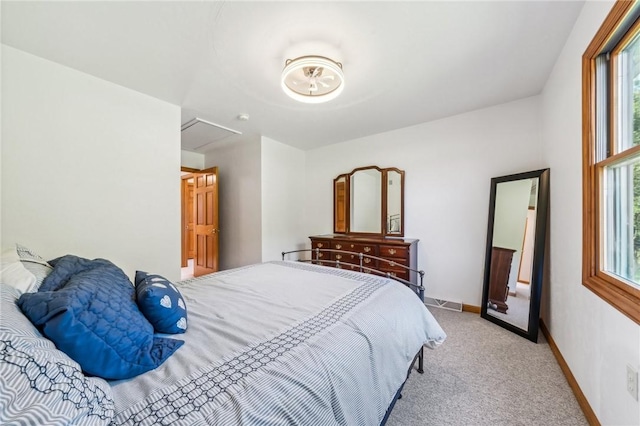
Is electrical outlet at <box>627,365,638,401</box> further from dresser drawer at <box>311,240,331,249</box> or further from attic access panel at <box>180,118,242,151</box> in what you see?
attic access panel at <box>180,118,242,151</box>

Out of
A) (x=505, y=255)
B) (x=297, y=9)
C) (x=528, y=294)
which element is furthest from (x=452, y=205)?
(x=297, y=9)

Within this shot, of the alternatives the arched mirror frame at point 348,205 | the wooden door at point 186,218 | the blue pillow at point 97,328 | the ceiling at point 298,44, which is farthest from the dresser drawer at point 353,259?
the wooden door at point 186,218

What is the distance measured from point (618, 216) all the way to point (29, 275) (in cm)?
288

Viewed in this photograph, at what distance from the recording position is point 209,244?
4430 mm

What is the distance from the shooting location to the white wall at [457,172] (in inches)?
110

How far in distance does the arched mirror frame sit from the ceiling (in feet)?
3.93

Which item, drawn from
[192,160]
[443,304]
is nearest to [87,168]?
[192,160]

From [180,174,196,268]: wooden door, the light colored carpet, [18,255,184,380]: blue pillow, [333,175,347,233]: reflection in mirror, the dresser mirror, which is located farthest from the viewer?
[180,174,196,268]: wooden door

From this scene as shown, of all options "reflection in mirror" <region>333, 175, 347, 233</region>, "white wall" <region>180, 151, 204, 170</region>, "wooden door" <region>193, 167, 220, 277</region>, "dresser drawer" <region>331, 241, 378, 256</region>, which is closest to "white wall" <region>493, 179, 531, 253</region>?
"dresser drawer" <region>331, 241, 378, 256</region>

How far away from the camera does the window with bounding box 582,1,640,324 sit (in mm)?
1222

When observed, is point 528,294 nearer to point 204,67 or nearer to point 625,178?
point 625,178

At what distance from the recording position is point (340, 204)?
4.14 metres

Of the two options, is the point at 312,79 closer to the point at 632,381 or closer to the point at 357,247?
the point at 357,247

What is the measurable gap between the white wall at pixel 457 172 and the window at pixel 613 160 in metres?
1.31
